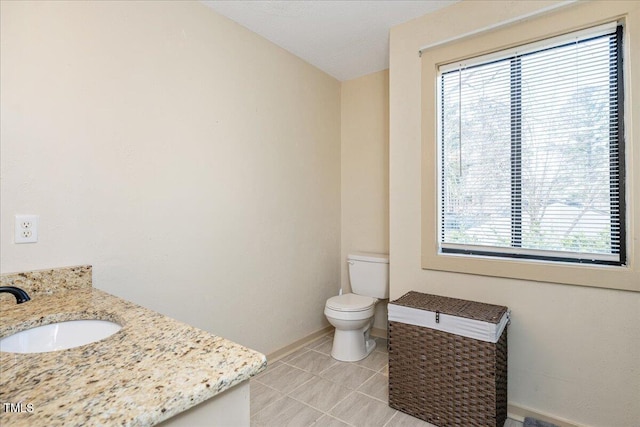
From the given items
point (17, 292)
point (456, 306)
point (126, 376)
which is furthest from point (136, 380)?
point (456, 306)

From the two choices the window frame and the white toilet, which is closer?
the window frame

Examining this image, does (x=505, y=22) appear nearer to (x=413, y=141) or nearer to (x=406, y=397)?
(x=413, y=141)

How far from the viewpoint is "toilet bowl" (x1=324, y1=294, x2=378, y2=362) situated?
8.12ft

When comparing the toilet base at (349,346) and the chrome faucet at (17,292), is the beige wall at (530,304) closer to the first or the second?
the toilet base at (349,346)

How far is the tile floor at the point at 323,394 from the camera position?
1.82 m

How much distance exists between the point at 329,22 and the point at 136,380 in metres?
2.33

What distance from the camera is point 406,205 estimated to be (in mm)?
2268

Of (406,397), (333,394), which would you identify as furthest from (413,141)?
(333,394)

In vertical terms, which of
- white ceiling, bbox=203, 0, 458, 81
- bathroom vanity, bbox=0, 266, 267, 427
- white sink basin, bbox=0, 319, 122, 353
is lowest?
white sink basin, bbox=0, 319, 122, 353

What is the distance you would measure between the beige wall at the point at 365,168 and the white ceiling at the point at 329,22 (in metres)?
0.36

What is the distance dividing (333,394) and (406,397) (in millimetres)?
465

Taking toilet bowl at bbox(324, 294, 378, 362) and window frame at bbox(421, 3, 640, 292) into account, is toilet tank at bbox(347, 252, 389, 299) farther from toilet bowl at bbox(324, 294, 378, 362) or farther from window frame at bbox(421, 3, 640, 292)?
window frame at bbox(421, 3, 640, 292)

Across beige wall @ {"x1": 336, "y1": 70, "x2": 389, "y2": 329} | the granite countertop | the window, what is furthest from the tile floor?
the granite countertop

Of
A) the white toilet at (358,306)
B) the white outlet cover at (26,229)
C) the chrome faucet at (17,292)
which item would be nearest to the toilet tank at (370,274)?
the white toilet at (358,306)
